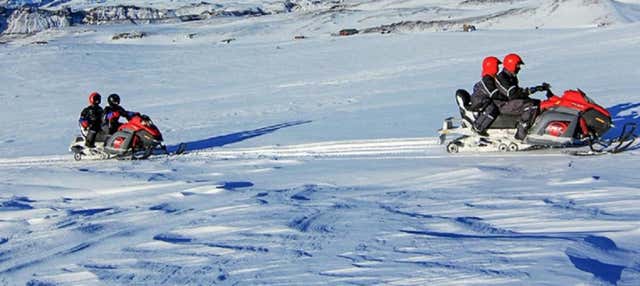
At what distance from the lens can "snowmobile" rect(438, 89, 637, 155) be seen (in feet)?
27.6

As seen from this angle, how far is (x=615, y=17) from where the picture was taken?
4484cm

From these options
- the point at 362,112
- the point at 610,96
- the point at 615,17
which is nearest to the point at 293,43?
the point at 615,17

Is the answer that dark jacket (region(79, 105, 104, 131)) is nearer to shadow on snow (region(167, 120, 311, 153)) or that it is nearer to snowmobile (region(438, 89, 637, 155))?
shadow on snow (region(167, 120, 311, 153))

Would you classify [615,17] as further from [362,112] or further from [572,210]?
[572,210]

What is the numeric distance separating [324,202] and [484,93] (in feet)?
12.1

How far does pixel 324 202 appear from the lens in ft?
21.5

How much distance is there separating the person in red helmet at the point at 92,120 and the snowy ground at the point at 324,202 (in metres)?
0.81

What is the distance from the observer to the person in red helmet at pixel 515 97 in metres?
8.90

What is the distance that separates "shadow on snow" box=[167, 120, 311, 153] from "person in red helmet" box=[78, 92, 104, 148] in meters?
1.30

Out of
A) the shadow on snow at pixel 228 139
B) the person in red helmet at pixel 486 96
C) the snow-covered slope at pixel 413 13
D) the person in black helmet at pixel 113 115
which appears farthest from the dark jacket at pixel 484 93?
the snow-covered slope at pixel 413 13

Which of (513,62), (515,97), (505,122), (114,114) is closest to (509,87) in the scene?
(515,97)

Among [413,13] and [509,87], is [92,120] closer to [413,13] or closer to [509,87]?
[509,87]

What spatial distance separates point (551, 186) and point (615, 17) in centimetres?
4256

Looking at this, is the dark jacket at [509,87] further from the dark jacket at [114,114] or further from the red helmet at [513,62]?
the dark jacket at [114,114]
